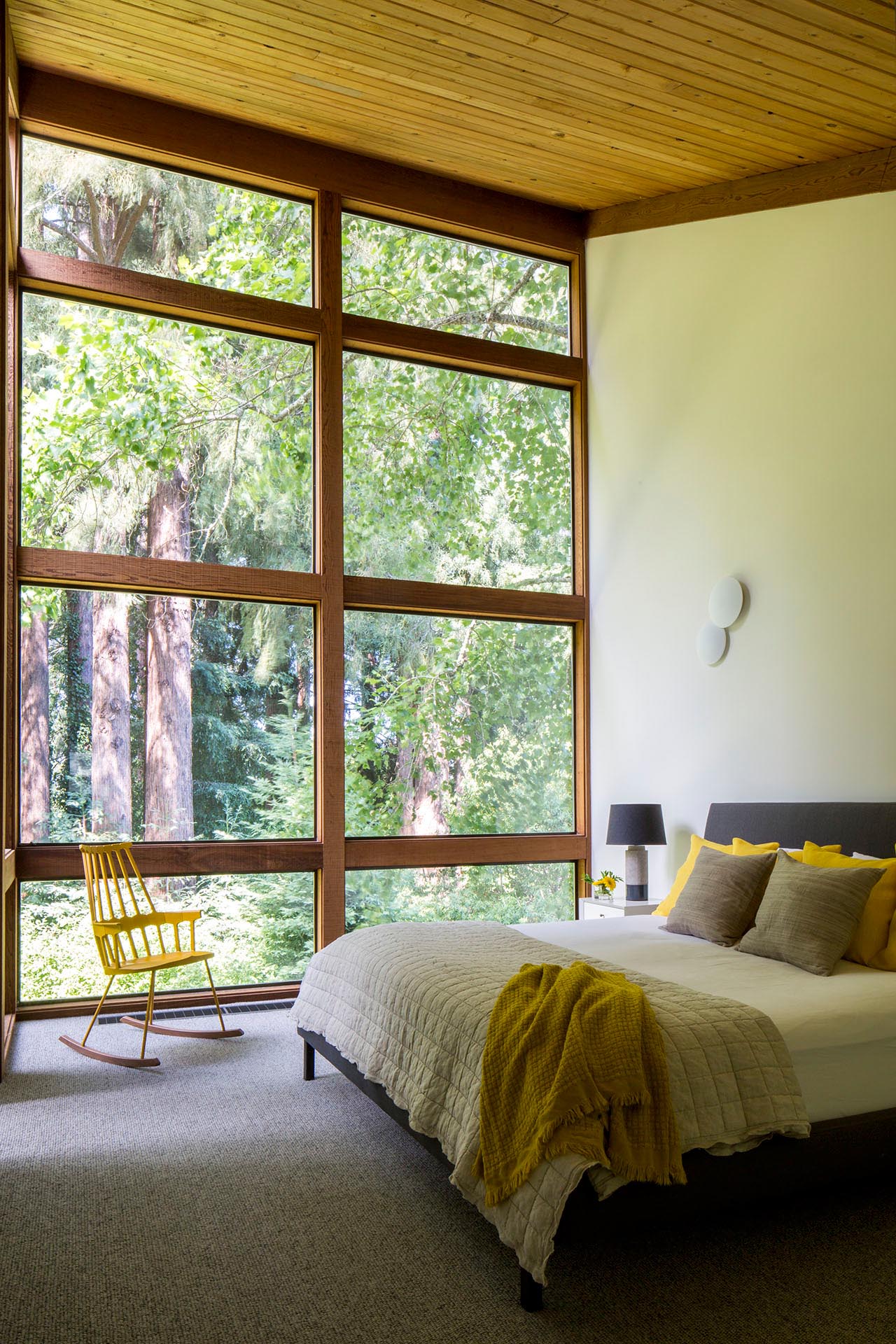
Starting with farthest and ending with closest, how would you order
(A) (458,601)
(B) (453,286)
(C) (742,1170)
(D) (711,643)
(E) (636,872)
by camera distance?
(B) (453,286) → (A) (458,601) → (E) (636,872) → (D) (711,643) → (C) (742,1170)

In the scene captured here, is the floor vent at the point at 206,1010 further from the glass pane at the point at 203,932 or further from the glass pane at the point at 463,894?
the glass pane at the point at 463,894

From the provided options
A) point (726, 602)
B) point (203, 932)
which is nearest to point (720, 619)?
point (726, 602)

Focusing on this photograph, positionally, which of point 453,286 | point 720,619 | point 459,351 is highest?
point 453,286

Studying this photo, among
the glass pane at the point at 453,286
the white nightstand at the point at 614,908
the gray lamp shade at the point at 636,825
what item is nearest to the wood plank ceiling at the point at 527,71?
the glass pane at the point at 453,286

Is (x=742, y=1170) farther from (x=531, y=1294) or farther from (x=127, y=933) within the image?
(x=127, y=933)

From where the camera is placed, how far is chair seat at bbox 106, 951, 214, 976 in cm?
432

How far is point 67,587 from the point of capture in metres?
5.10

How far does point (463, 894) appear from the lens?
5895 mm

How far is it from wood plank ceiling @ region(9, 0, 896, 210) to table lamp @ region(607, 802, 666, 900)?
3209 millimetres

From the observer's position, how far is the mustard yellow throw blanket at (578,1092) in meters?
2.31

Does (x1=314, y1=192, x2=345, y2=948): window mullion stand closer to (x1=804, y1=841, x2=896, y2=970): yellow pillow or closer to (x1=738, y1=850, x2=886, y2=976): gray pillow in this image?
(x1=738, y1=850, x2=886, y2=976): gray pillow

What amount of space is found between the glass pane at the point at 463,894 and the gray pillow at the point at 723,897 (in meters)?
1.95

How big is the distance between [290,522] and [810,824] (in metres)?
3.00

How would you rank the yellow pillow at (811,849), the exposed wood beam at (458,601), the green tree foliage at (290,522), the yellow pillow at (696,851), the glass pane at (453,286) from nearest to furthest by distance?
1. the yellow pillow at (811,849)
2. the yellow pillow at (696,851)
3. the green tree foliage at (290,522)
4. the exposed wood beam at (458,601)
5. the glass pane at (453,286)
